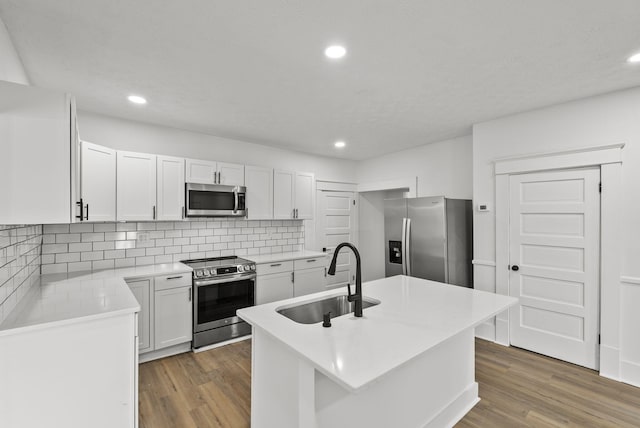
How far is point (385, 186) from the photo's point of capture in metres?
5.15

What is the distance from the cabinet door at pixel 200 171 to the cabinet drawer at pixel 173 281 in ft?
3.58

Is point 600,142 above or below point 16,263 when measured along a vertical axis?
above

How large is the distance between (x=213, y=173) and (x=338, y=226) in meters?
2.54

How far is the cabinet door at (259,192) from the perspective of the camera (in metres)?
3.96

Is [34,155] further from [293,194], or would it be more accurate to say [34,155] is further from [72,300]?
[293,194]

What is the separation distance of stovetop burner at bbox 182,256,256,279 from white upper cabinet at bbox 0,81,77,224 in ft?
6.33

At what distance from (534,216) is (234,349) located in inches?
140

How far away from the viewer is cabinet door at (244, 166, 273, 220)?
13.0 feet

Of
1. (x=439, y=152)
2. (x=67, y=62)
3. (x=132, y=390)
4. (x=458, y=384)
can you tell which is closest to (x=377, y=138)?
(x=439, y=152)

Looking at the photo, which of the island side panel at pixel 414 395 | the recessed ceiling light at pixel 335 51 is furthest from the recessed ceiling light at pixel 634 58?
the island side panel at pixel 414 395

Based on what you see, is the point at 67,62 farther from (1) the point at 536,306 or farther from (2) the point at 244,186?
(1) the point at 536,306

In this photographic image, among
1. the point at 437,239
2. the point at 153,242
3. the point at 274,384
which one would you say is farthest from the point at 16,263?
the point at 437,239

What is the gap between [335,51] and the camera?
199 cm

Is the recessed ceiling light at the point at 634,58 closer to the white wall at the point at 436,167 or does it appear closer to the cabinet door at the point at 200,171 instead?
the white wall at the point at 436,167
